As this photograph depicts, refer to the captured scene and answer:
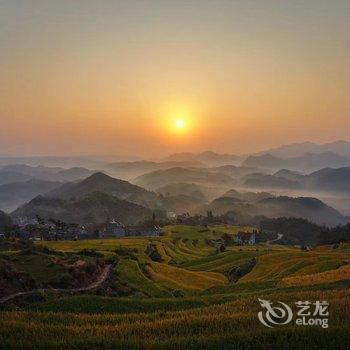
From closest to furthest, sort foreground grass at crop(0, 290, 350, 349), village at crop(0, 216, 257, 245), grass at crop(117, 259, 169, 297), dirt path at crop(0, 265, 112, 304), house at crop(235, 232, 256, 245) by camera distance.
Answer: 1. foreground grass at crop(0, 290, 350, 349)
2. dirt path at crop(0, 265, 112, 304)
3. grass at crop(117, 259, 169, 297)
4. village at crop(0, 216, 257, 245)
5. house at crop(235, 232, 256, 245)

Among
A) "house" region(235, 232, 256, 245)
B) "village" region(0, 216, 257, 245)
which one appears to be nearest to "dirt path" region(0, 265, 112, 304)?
"village" region(0, 216, 257, 245)

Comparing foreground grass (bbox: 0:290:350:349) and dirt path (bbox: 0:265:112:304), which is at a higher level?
foreground grass (bbox: 0:290:350:349)

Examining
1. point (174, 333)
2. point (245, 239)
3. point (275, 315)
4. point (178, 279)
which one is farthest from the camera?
point (245, 239)

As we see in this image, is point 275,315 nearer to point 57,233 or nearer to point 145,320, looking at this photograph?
point 145,320

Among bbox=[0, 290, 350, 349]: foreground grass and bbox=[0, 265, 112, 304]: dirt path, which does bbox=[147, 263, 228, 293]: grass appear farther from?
bbox=[0, 290, 350, 349]: foreground grass

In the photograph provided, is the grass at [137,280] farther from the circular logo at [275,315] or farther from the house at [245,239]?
the house at [245,239]

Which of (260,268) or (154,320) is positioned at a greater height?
(154,320)

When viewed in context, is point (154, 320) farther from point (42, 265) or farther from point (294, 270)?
point (294, 270)

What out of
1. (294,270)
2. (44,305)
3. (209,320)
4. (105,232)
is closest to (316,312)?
(209,320)

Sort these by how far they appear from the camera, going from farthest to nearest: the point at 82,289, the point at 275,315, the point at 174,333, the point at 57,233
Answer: the point at 57,233 < the point at 82,289 < the point at 275,315 < the point at 174,333

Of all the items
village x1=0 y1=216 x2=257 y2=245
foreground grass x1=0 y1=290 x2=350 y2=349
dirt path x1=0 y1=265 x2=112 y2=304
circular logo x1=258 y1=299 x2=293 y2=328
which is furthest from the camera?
village x1=0 y1=216 x2=257 y2=245

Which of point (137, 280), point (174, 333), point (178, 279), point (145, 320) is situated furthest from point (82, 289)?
point (174, 333)
